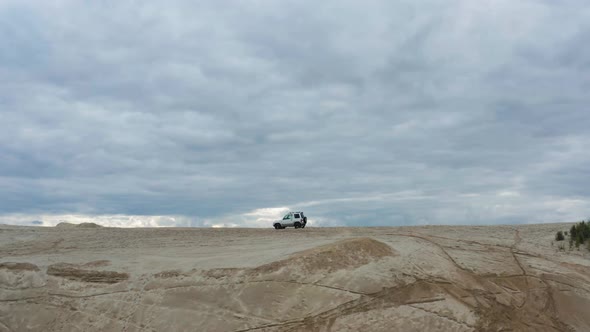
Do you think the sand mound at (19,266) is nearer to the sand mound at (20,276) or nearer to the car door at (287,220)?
the sand mound at (20,276)

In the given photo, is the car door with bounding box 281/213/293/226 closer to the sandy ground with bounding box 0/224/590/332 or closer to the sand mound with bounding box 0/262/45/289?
the sandy ground with bounding box 0/224/590/332

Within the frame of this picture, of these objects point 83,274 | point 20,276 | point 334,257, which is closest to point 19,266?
point 20,276

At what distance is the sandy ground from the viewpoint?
10.8m

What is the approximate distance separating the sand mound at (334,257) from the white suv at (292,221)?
23.6m

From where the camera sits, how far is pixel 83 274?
13.9 m

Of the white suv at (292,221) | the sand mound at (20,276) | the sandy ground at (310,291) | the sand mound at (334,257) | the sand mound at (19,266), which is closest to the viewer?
the sandy ground at (310,291)

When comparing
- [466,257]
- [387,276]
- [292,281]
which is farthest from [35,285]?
[466,257]

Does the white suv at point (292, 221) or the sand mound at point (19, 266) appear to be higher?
the white suv at point (292, 221)

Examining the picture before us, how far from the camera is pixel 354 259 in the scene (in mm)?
12086

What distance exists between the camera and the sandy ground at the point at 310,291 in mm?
10781

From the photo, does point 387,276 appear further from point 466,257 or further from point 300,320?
point 466,257

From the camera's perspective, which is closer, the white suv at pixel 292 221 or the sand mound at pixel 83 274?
the sand mound at pixel 83 274

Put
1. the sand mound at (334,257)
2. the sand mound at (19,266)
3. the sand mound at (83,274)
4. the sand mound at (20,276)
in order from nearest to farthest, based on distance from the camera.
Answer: the sand mound at (334,257)
the sand mound at (83,274)
the sand mound at (20,276)
the sand mound at (19,266)

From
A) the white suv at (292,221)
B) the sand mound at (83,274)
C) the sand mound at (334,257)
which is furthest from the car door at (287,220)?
the sand mound at (334,257)
